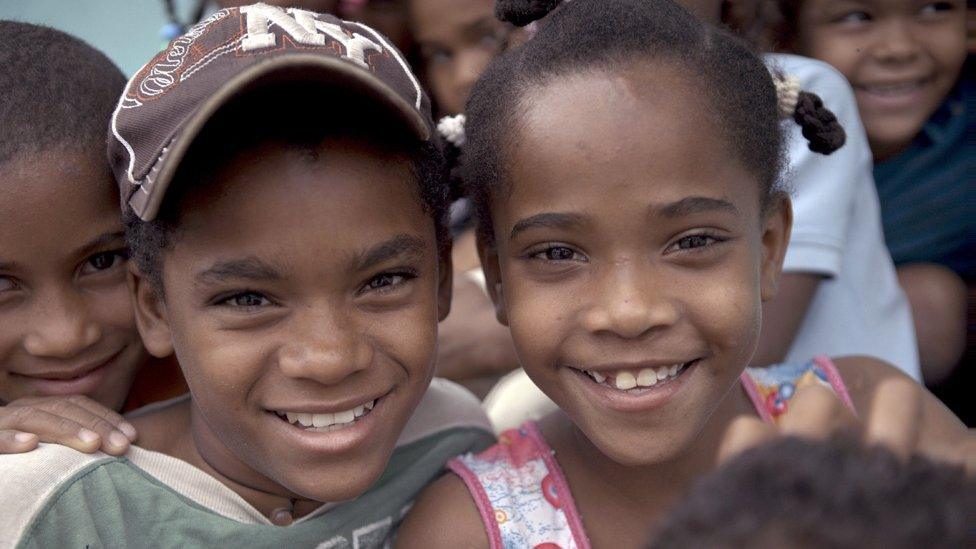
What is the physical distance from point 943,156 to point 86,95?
7.49 feet

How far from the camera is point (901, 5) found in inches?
104

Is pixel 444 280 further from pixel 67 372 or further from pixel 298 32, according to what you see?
pixel 67 372

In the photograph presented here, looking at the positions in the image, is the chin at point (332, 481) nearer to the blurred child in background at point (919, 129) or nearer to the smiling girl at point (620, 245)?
the smiling girl at point (620, 245)

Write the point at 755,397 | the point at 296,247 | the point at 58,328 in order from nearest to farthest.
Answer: the point at 296,247 < the point at 58,328 < the point at 755,397

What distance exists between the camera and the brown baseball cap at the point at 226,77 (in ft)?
4.49

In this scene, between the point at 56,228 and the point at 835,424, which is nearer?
the point at 835,424

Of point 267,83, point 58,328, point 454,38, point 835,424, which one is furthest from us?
point 454,38

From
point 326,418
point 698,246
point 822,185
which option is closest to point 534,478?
point 326,418

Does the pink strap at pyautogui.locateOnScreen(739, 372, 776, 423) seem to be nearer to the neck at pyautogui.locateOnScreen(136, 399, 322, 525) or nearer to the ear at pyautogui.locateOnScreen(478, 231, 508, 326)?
the ear at pyautogui.locateOnScreen(478, 231, 508, 326)

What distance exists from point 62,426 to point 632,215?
0.98 meters

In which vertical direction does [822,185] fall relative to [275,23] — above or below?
below

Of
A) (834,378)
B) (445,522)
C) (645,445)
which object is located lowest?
(834,378)

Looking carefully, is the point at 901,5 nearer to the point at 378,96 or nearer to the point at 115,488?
the point at 378,96

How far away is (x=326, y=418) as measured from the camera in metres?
1.60
